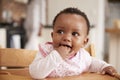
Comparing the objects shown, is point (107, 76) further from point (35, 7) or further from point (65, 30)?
point (35, 7)

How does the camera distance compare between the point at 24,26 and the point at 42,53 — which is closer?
the point at 42,53

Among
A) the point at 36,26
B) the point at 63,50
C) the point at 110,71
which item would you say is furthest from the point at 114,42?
the point at 63,50

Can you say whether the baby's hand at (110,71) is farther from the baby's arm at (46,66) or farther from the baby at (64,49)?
the baby's arm at (46,66)

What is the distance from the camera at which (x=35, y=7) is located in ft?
8.69

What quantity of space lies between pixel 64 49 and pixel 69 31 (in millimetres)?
45

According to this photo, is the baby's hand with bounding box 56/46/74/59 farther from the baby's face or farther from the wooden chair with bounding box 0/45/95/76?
the wooden chair with bounding box 0/45/95/76

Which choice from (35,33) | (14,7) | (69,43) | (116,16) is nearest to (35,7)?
(35,33)

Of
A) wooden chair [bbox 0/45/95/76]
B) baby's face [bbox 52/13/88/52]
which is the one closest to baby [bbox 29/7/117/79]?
baby's face [bbox 52/13/88/52]

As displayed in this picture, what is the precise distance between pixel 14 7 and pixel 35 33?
78cm

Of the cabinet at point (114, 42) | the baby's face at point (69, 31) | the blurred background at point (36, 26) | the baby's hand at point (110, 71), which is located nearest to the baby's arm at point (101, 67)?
the baby's hand at point (110, 71)

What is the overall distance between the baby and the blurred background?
0.77 m

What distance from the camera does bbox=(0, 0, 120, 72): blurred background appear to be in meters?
1.86

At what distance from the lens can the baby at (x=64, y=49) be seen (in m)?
0.57

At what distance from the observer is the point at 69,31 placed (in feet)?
1.90
